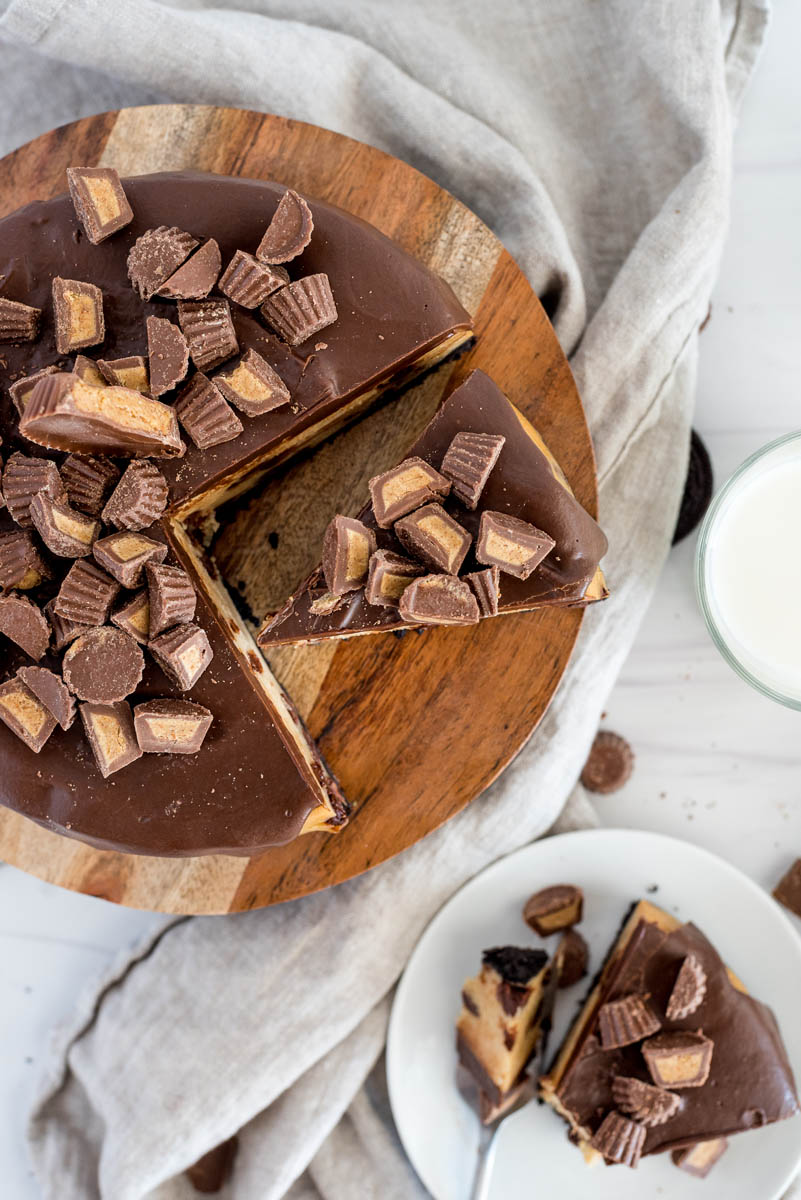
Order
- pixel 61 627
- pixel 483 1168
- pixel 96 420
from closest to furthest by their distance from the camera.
Result: pixel 96 420
pixel 61 627
pixel 483 1168

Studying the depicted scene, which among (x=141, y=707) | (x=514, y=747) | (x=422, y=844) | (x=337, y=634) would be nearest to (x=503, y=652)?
(x=514, y=747)

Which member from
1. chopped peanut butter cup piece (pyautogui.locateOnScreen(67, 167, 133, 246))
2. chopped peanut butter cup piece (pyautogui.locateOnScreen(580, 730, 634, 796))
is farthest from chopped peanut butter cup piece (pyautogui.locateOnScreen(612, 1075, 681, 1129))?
chopped peanut butter cup piece (pyautogui.locateOnScreen(67, 167, 133, 246))

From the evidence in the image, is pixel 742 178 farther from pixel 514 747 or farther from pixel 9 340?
pixel 9 340

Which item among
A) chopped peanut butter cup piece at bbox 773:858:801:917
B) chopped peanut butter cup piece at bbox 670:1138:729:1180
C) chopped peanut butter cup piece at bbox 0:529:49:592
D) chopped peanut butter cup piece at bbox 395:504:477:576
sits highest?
chopped peanut butter cup piece at bbox 395:504:477:576

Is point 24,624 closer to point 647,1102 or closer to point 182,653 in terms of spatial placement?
point 182,653

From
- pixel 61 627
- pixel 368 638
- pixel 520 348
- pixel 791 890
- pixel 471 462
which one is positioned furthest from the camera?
pixel 791 890

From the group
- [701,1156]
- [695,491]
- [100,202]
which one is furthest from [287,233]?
[701,1156]

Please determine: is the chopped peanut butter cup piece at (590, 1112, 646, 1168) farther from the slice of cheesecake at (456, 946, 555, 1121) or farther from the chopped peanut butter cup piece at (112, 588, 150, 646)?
the chopped peanut butter cup piece at (112, 588, 150, 646)
